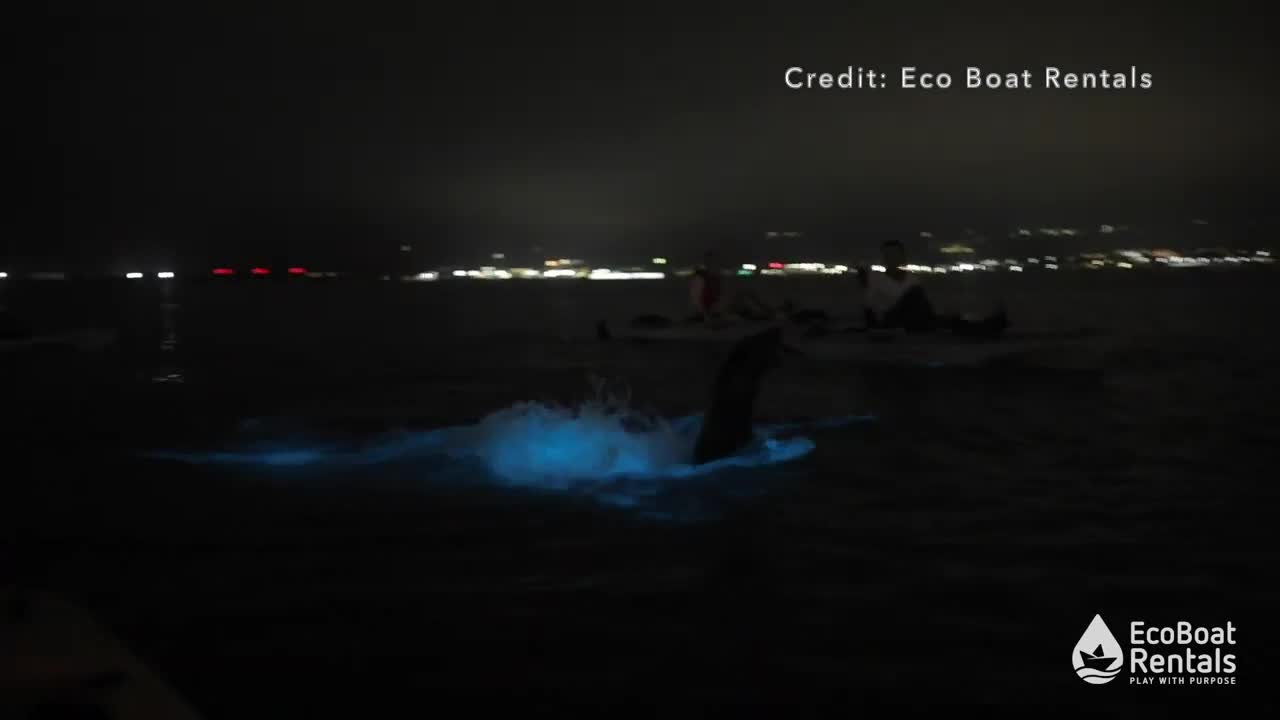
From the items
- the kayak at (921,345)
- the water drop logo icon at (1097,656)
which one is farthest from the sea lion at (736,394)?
the kayak at (921,345)

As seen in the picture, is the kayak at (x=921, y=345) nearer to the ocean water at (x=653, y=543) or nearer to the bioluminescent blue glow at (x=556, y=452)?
the ocean water at (x=653, y=543)

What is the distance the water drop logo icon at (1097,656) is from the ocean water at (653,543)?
0.35 ft

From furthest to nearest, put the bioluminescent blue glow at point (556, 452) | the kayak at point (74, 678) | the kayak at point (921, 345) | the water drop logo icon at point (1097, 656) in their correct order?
the kayak at point (921, 345)
the bioluminescent blue glow at point (556, 452)
the water drop logo icon at point (1097, 656)
the kayak at point (74, 678)

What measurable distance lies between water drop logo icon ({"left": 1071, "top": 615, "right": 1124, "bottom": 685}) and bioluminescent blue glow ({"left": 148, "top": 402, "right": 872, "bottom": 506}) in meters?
5.34

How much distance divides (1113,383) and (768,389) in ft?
21.8

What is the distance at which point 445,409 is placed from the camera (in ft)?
70.8

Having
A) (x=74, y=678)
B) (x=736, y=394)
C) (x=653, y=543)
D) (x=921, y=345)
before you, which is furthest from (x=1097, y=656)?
(x=921, y=345)

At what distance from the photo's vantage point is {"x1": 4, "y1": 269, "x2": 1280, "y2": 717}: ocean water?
722cm

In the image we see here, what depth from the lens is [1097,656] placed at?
724 centimetres

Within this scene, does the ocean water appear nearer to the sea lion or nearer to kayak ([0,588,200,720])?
the sea lion

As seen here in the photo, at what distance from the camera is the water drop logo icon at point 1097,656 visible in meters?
7.03

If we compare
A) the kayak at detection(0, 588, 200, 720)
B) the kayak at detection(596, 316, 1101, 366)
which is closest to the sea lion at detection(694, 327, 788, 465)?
the kayak at detection(0, 588, 200, 720)

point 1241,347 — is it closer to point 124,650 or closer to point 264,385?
point 264,385

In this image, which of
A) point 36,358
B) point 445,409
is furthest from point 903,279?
point 36,358
